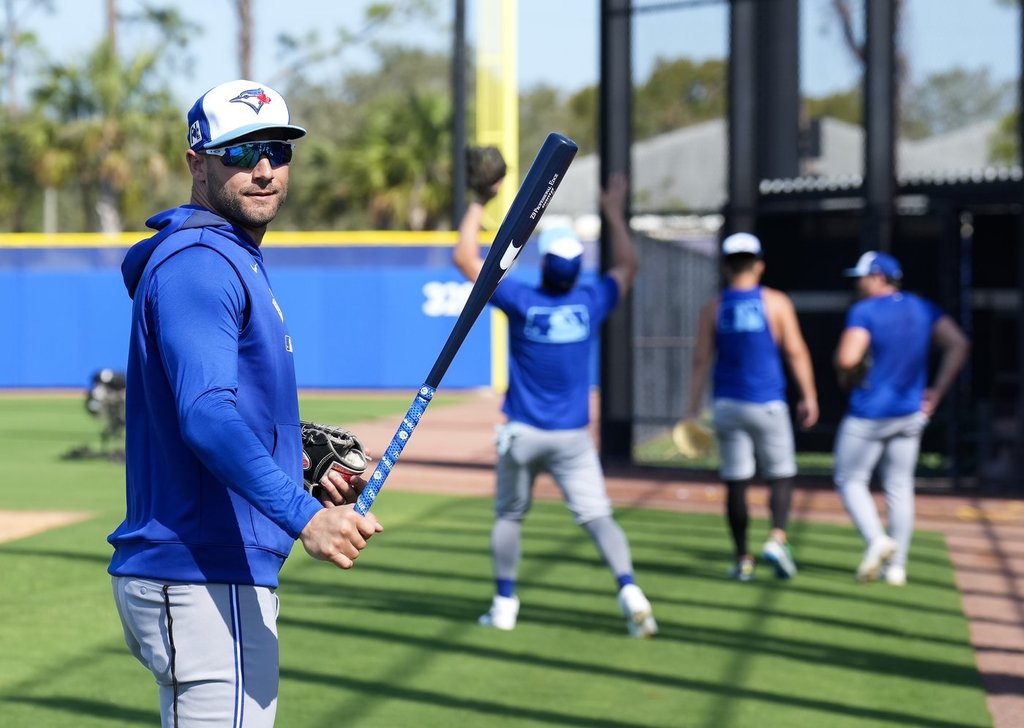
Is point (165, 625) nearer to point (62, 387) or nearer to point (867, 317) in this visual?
point (867, 317)

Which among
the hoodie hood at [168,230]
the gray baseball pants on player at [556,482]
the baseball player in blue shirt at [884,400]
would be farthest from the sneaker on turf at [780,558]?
the hoodie hood at [168,230]

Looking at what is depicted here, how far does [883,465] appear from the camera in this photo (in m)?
9.05

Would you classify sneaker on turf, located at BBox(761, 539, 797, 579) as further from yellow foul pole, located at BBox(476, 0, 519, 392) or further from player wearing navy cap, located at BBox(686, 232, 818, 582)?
yellow foul pole, located at BBox(476, 0, 519, 392)

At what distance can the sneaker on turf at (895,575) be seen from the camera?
354 inches

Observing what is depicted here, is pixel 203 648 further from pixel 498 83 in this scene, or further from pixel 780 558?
pixel 498 83

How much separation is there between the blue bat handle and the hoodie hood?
1.57 feet

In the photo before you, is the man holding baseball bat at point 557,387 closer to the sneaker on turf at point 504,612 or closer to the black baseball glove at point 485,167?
the sneaker on turf at point 504,612

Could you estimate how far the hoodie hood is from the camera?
3.08 m

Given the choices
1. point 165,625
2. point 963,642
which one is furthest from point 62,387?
point 165,625

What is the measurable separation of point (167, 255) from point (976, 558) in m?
8.25

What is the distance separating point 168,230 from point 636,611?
453 cm

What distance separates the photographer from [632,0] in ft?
50.2

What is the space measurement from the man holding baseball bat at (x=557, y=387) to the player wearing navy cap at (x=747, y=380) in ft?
5.36

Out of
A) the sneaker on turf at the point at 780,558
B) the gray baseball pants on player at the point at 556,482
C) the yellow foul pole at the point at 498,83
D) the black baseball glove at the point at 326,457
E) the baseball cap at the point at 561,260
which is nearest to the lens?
the black baseball glove at the point at 326,457
